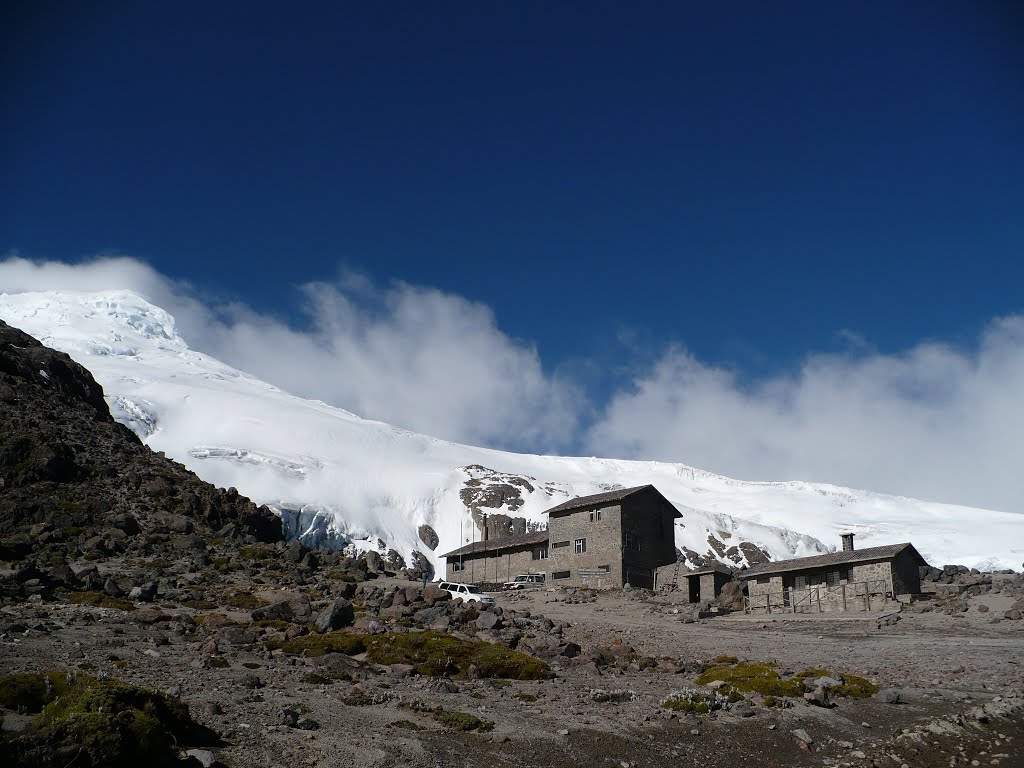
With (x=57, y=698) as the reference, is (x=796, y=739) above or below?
below

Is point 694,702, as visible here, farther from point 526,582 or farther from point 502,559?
point 502,559

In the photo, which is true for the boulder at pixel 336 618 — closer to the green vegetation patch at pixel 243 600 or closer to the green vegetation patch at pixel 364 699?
the green vegetation patch at pixel 243 600

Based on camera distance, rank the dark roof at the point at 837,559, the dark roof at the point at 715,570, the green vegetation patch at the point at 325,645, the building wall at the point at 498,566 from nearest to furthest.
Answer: the green vegetation patch at the point at 325,645, the dark roof at the point at 837,559, the dark roof at the point at 715,570, the building wall at the point at 498,566

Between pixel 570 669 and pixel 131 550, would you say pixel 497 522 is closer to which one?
pixel 131 550

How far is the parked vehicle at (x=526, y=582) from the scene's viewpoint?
6444 cm

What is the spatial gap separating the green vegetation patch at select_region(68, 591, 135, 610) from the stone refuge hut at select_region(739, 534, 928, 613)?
1526 inches

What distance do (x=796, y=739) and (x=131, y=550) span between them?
155ft

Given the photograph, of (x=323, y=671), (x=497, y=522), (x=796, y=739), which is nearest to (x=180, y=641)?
(x=323, y=671)

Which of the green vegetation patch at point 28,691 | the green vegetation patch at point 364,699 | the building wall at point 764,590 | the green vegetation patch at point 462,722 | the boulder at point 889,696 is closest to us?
the green vegetation patch at point 28,691

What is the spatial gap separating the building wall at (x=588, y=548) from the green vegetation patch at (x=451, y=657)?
1360 inches

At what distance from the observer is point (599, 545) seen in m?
65.2

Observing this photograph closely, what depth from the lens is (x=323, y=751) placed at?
47.4ft

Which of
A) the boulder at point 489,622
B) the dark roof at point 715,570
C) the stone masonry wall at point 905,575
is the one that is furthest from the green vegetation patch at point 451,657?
the stone masonry wall at point 905,575

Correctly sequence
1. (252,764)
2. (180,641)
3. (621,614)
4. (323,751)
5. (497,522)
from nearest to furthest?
(252,764) < (323,751) < (180,641) < (621,614) < (497,522)
